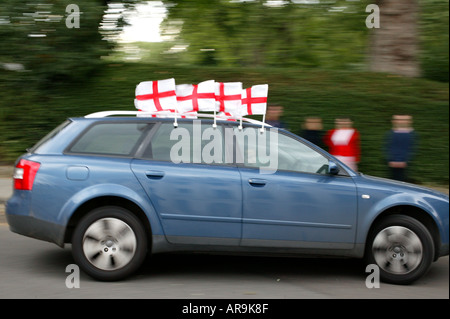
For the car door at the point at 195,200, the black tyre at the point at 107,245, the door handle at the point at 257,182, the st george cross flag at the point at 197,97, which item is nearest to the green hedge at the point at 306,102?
the st george cross flag at the point at 197,97

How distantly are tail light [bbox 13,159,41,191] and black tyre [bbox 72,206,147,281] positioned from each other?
601 millimetres

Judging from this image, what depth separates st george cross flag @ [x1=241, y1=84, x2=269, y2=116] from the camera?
6.19 meters

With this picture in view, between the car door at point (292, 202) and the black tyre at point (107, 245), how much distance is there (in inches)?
40.5

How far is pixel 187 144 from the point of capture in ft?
19.4

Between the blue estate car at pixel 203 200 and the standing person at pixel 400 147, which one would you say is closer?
the blue estate car at pixel 203 200

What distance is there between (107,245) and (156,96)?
1614mm

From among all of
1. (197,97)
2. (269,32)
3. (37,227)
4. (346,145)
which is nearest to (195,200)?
(197,97)

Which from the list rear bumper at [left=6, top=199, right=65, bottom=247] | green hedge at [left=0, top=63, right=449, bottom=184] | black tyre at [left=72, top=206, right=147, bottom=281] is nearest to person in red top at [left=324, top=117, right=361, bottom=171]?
green hedge at [left=0, top=63, right=449, bottom=184]

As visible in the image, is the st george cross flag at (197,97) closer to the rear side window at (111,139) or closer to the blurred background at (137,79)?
the rear side window at (111,139)

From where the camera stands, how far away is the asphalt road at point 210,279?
17.7 ft

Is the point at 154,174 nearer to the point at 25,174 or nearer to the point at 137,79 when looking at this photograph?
the point at 25,174

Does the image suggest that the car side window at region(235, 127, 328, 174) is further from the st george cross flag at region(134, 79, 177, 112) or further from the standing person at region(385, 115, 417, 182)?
the standing person at region(385, 115, 417, 182)

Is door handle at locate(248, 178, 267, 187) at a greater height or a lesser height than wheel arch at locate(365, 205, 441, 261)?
greater

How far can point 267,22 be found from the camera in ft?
51.8
